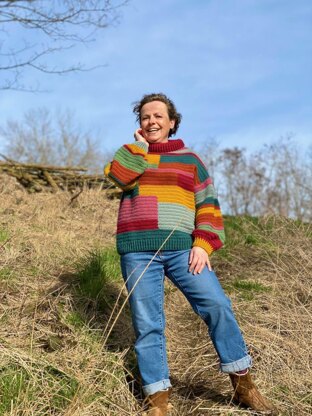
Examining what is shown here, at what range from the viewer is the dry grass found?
286cm

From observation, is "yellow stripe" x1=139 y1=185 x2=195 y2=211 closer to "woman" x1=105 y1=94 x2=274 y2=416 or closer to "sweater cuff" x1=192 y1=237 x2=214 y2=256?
"woman" x1=105 y1=94 x2=274 y2=416

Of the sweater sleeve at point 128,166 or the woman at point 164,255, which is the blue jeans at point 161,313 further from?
the sweater sleeve at point 128,166

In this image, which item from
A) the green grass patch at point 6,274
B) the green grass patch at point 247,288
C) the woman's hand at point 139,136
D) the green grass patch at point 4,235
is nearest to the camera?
the woman's hand at point 139,136

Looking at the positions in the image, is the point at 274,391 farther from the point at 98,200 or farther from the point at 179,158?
the point at 98,200

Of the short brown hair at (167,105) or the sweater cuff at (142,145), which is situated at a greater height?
the short brown hair at (167,105)

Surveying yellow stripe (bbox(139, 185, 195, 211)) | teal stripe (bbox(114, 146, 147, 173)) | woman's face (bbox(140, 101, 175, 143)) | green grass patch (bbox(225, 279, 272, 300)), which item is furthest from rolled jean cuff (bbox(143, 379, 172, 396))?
green grass patch (bbox(225, 279, 272, 300))

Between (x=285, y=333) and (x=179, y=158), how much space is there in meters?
1.85

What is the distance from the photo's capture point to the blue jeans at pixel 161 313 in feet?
8.93

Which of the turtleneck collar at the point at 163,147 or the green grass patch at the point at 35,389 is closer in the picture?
the green grass patch at the point at 35,389

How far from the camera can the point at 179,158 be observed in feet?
9.68

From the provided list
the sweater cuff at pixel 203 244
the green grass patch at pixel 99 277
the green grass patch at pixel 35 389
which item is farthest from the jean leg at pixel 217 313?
the green grass patch at pixel 99 277

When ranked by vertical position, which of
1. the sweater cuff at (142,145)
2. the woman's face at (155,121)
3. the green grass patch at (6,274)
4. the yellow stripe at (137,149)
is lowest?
the green grass patch at (6,274)

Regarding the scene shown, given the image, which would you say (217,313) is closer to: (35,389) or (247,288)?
(35,389)

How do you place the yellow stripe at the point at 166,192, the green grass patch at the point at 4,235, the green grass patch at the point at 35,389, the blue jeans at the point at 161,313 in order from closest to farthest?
1. the green grass patch at the point at 35,389
2. the blue jeans at the point at 161,313
3. the yellow stripe at the point at 166,192
4. the green grass patch at the point at 4,235
